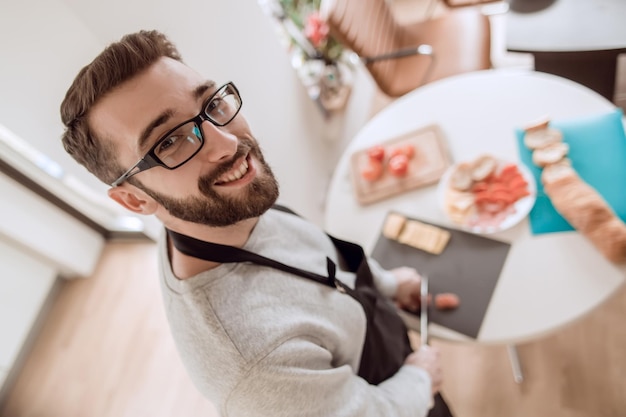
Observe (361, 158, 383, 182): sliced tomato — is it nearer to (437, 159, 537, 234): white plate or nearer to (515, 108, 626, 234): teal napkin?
(437, 159, 537, 234): white plate

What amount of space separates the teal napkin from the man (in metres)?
0.57

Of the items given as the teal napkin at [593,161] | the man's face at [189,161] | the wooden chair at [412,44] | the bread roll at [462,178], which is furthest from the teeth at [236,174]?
the wooden chair at [412,44]

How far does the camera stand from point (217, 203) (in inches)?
32.8

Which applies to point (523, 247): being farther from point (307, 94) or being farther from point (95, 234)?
point (95, 234)

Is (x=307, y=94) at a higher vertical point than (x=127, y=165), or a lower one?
lower

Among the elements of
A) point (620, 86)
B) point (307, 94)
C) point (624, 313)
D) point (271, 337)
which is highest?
point (271, 337)

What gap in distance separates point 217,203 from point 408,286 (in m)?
0.61

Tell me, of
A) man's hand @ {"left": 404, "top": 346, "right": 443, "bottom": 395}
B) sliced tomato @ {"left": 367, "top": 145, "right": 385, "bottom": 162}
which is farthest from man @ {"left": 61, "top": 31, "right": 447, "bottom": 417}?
sliced tomato @ {"left": 367, "top": 145, "right": 385, "bottom": 162}

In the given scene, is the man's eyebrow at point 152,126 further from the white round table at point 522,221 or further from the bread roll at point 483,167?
the bread roll at point 483,167

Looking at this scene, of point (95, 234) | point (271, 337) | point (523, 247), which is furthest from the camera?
point (95, 234)

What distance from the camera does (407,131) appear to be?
141 cm

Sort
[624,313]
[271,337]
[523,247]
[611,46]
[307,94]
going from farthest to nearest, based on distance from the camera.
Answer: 1. [307,94]
2. [624,313]
3. [611,46]
4. [523,247]
5. [271,337]

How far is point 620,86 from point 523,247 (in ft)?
4.63

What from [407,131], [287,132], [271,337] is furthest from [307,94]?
[271,337]
